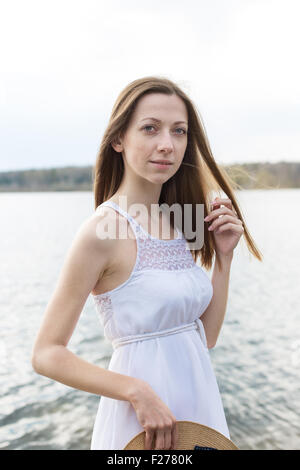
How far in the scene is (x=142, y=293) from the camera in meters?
1.68

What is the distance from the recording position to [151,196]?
204cm

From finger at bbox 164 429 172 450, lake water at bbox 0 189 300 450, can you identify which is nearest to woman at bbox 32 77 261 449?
finger at bbox 164 429 172 450

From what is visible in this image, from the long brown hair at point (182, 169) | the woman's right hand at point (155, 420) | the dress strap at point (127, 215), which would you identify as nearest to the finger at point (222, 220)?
the long brown hair at point (182, 169)

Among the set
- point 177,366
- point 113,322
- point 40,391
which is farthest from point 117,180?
point 40,391

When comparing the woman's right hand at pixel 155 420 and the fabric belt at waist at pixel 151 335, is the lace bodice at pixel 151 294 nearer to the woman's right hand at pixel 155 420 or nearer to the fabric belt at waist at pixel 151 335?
the fabric belt at waist at pixel 151 335

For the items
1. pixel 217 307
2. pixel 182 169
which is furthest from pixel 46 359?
pixel 182 169

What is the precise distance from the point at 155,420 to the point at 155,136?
1.00 meters

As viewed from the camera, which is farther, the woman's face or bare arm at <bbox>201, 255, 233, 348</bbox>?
bare arm at <bbox>201, 255, 233, 348</bbox>

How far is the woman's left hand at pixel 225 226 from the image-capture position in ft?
6.77

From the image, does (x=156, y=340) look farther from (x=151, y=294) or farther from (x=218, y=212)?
(x=218, y=212)

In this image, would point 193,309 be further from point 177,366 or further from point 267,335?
point 267,335

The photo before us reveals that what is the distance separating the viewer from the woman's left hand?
2.06 metres

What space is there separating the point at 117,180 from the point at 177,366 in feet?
2.66

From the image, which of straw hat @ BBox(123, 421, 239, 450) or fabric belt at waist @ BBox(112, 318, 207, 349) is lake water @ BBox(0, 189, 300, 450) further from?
straw hat @ BBox(123, 421, 239, 450)
